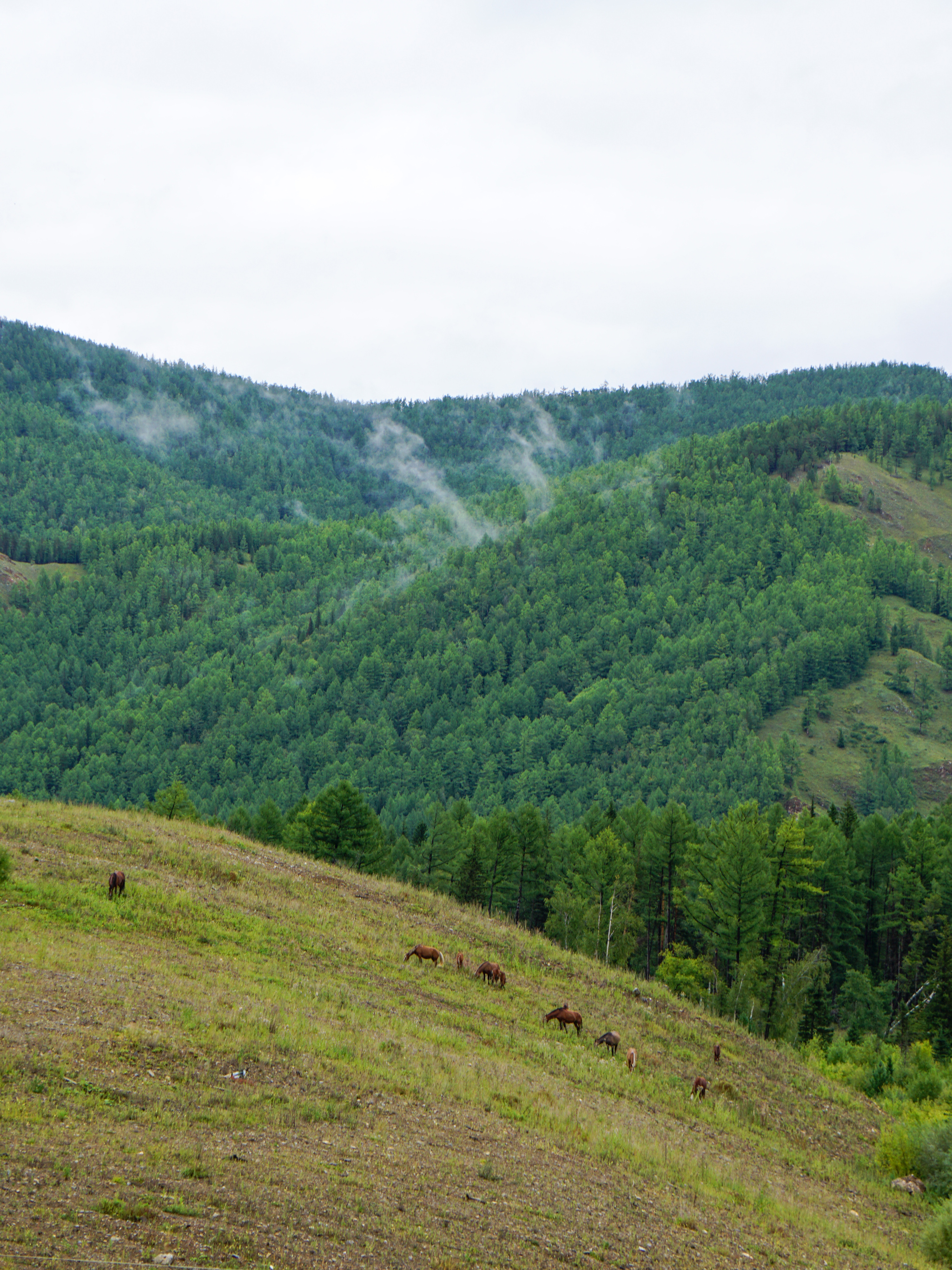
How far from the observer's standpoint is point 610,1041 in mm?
28047

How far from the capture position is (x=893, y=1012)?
73062 mm

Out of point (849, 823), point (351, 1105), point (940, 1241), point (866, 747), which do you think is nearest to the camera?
point (351, 1105)

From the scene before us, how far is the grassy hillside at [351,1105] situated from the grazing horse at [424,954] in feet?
1.26

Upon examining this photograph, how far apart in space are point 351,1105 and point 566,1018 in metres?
12.6

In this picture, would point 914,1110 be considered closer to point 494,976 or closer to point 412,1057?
point 494,976

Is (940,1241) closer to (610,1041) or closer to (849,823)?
(610,1041)

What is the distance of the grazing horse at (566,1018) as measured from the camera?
28562 mm

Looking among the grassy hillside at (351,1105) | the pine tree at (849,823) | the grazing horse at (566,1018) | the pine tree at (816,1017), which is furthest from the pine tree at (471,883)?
the grazing horse at (566,1018)

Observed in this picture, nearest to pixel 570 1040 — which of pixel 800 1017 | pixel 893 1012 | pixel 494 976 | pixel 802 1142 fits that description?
pixel 494 976

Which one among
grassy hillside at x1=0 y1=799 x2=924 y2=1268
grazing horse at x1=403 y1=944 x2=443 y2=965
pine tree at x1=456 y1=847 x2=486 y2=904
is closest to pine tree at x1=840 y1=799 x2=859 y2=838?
pine tree at x1=456 y1=847 x2=486 y2=904

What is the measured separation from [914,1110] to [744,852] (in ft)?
88.8

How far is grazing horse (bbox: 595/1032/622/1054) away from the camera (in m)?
27.9

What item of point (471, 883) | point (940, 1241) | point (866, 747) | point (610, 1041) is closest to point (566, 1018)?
point (610, 1041)

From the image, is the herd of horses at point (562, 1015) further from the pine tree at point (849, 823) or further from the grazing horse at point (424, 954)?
the pine tree at point (849, 823)
